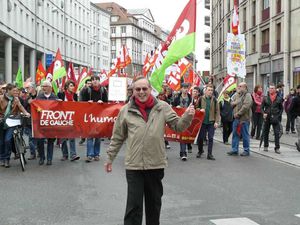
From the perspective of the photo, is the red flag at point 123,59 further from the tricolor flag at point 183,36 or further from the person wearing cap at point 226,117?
the tricolor flag at point 183,36

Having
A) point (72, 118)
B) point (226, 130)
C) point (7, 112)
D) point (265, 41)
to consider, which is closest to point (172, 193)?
point (72, 118)

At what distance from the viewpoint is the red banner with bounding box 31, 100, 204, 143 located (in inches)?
424

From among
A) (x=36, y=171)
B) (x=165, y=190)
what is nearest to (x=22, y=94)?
(x=36, y=171)

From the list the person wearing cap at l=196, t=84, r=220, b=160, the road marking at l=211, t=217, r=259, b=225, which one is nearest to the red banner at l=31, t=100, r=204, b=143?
the person wearing cap at l=196, t=84, r=220, b=160

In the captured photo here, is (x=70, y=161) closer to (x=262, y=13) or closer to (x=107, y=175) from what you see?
(x=107, y=175)

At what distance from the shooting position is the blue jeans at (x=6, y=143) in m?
10.2

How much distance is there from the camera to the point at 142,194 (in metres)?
4.99

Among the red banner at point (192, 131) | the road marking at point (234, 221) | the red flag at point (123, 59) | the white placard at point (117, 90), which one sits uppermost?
the red flag at point (123, 59)

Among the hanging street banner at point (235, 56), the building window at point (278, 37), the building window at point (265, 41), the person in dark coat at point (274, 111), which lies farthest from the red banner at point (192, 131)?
the building window at point (265, 41)

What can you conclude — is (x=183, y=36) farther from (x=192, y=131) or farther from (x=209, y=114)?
(x=209, y=114)

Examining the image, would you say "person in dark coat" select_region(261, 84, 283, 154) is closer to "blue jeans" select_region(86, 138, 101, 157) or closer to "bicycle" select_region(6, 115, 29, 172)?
"blue jeans" select_region(86, 138, 101, 157)

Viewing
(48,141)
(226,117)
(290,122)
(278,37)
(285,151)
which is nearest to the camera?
(48,141)

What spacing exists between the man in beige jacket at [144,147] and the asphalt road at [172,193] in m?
0.92

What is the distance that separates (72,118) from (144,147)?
6.39m
